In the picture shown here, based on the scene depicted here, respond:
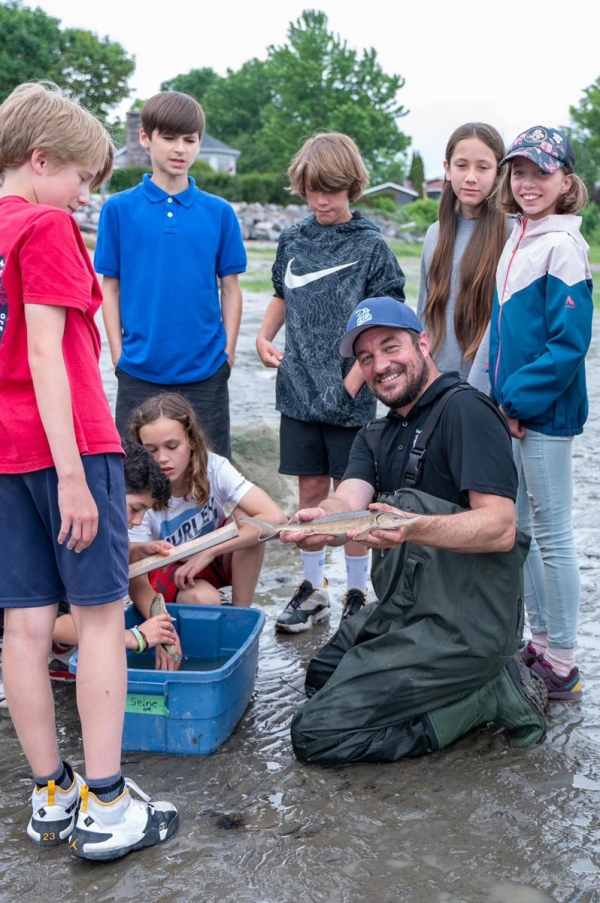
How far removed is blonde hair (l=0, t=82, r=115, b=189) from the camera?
8.46 feet

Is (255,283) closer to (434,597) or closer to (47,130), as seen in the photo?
(434,597)

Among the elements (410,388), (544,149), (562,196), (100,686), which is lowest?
(100,686)

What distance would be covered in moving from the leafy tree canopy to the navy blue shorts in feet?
184

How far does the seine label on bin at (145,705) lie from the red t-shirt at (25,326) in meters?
0.99

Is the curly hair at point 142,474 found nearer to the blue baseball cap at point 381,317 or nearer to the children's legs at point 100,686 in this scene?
the blue baseball cap at point 381,317

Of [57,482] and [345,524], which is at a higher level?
[57,482]

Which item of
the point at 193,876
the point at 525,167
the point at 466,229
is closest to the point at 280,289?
the point at 466,229

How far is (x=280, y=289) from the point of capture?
15.9ft

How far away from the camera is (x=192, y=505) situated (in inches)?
162

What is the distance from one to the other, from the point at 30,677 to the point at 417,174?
260ft

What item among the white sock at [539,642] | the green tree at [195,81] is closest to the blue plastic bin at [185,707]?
the white sock at [539,642]

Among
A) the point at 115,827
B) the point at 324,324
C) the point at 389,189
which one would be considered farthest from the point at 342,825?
the point at 389,189

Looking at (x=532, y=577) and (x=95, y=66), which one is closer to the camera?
(x=532, y=577)

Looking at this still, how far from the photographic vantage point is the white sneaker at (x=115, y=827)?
102 inches
